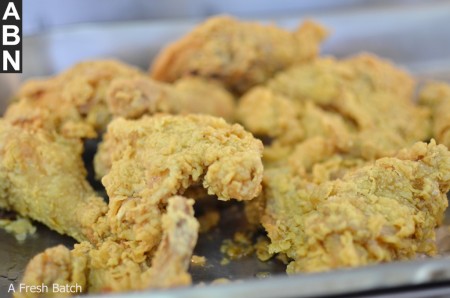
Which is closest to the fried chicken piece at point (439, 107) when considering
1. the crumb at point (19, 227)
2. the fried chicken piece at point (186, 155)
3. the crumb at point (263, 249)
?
the crumb at point (263, 249)

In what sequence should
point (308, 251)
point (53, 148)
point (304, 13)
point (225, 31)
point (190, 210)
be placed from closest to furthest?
point (190, 210) → point (308, 251) → point (53, 148) → point (225, 31) → point (304, 13)

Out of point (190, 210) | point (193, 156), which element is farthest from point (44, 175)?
point (190, 210)

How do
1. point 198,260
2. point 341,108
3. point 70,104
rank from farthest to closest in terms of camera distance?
1. point 341,108
2. point 70,104
3. point 198,260

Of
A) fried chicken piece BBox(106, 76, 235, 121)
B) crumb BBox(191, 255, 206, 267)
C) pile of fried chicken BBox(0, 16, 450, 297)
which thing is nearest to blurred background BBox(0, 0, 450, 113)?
pile of fried chicken BBox(0, 16, 450, 297)

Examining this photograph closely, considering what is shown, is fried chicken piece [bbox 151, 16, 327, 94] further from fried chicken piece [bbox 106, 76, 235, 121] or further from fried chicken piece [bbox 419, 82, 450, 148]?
fried chicken piece [bbox 419, 82, 450, 148]

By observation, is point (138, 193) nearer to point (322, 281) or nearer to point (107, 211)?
point (107, 211)

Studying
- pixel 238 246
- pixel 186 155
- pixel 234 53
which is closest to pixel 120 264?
pixel 186 155

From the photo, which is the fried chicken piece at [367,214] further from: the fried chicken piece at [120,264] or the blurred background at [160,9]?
the blurred background at [160,9]

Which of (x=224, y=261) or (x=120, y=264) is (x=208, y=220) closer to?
(x=224, y=261)
